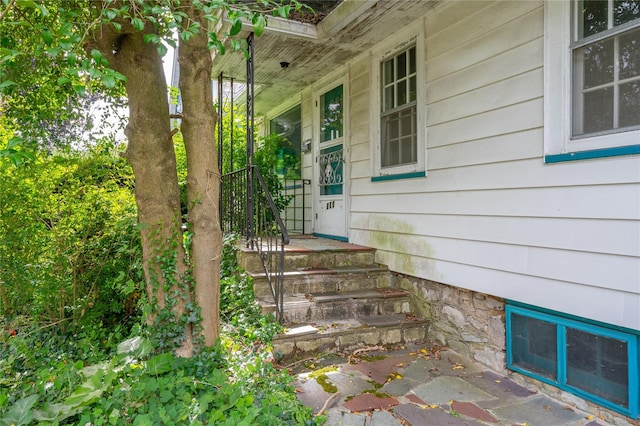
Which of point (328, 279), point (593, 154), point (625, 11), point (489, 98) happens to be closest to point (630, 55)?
point (625, 11)

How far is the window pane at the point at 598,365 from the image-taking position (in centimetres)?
225

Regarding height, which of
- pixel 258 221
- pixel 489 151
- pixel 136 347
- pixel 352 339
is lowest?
pixel 352 339

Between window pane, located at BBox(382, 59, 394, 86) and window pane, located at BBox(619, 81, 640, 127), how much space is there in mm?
2344

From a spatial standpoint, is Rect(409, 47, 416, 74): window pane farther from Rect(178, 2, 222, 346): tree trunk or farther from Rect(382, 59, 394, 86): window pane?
Rect(178, 2, 222, 346): tree trunk

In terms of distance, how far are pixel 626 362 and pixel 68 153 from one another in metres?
4.51

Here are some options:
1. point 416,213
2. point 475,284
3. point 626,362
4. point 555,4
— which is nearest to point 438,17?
point 555,4

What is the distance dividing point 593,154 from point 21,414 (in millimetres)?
3310

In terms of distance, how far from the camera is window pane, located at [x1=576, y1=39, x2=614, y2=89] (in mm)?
2322

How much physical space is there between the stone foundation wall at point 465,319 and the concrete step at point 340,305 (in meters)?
0.21

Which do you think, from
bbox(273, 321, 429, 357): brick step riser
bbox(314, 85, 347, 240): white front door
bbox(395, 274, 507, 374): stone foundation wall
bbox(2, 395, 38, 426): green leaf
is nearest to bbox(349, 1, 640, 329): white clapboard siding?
bbox(395, 274, 507, 374): stone foundation wall

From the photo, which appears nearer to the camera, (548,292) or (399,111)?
(548,292)

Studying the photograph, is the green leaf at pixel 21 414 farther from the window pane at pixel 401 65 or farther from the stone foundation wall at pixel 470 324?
the window pane at pixel 401 65

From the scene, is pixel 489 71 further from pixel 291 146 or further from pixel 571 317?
pixel 291 146

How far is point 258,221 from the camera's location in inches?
161
